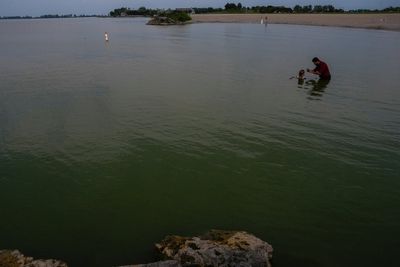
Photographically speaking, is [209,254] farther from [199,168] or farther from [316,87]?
[316,87]

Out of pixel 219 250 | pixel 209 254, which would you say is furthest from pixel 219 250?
pixel 209 254

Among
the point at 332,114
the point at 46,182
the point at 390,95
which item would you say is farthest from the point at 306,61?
the point at 46,182

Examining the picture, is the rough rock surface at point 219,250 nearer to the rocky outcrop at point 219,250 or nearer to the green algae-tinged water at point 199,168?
the rocky outcrop at point 219,250

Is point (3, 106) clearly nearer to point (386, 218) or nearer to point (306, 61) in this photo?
point (386, 218)

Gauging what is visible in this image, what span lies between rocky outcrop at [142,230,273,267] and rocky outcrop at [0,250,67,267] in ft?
8.88

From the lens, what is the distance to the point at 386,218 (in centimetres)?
1288

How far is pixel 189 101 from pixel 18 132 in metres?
10.6

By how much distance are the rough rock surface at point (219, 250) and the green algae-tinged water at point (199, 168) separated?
0.92 m

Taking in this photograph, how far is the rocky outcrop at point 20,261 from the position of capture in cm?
991

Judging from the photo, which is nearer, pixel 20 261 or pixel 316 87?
pixel 20 261

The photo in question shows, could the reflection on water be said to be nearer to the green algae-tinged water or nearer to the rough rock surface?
the green algae-tinged water

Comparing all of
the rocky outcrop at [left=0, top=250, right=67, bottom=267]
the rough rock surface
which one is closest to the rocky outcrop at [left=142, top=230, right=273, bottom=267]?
the rough rock surface

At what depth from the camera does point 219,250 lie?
9.95 meters

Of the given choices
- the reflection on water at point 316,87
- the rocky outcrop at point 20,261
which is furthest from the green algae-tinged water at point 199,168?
the rocky outcrop at point 20,261
